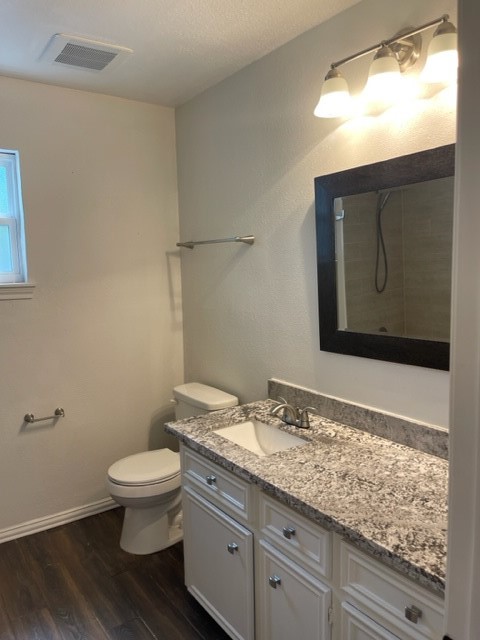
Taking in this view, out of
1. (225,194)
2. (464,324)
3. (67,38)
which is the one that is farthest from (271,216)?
(464,324)

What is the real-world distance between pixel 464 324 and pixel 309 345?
5.15ft

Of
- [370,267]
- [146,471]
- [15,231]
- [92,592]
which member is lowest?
[92,592]

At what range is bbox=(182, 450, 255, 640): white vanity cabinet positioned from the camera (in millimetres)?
1703

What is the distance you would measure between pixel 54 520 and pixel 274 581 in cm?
176

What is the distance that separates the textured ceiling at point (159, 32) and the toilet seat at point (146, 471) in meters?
2.02

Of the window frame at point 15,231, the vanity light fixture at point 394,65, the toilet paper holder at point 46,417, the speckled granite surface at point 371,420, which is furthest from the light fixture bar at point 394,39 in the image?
the toilet paper holder at point 46,417

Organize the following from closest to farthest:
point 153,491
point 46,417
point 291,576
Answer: point 291,576, point 153,491, point 46,417

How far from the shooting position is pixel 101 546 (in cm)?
260

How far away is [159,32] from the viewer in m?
2.05

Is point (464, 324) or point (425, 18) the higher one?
point (425, 18)

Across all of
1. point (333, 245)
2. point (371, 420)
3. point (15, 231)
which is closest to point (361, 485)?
point (371, 420)

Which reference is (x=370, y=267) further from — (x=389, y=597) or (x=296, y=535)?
(x=389, y=597)

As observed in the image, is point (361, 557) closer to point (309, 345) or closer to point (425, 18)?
point (309, 345)

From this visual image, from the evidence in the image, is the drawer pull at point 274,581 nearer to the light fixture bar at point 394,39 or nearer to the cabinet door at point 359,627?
the cabinet door at point 359,627
